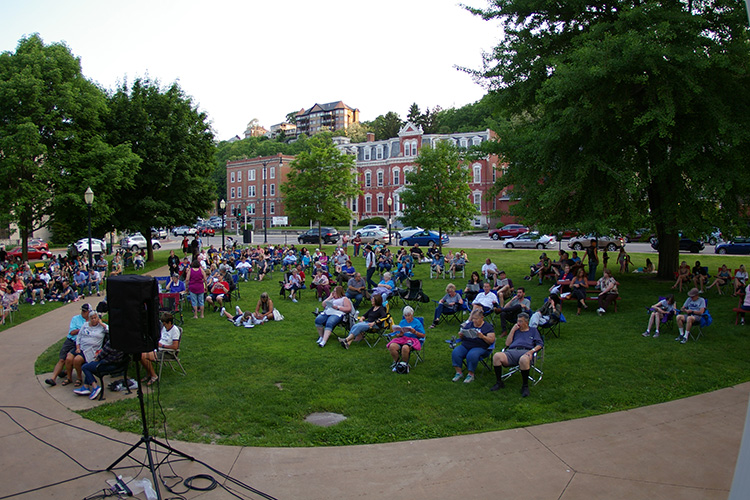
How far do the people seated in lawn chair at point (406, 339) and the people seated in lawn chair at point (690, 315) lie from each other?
5.69 m

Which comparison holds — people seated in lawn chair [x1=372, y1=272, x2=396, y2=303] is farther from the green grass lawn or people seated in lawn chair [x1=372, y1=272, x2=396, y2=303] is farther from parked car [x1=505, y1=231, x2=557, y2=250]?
parked car [x1=505, y1=231, x2=557, y2=250]

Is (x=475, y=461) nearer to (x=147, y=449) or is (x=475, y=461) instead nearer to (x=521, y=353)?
(x=521, y=353)

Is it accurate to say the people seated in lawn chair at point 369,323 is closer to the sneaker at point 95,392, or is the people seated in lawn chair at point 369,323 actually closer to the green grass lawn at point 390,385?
the green grass lawn at point 390,385

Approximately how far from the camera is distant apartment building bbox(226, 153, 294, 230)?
8350 cm

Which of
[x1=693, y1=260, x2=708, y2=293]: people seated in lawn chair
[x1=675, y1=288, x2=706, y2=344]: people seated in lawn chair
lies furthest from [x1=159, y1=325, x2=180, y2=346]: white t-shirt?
[x1=693, y1=260, x2=708, y2=293]: people seated in lawn chair

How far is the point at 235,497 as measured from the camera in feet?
17.7

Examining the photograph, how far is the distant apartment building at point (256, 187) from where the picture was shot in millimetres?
83500

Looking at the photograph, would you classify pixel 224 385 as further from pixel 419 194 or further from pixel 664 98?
pixel 419 194

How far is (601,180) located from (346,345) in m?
11.0

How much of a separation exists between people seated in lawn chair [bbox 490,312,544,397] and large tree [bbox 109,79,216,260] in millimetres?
24648

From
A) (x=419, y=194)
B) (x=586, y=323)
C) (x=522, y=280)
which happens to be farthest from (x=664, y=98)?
(x=419, y=194)

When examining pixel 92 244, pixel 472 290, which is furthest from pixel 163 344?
pixel 92 244

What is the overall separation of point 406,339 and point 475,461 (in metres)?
3.73

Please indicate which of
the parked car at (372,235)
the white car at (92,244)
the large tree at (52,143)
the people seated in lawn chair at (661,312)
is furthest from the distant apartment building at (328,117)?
the people seated in lawn chair at (661,312)
